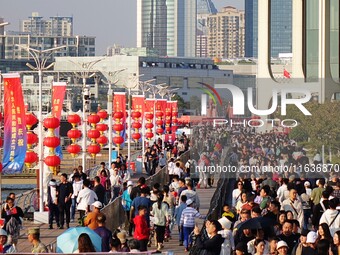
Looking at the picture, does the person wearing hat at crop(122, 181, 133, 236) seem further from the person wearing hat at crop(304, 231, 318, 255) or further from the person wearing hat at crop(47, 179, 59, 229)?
the person wearing hat at crop(304, 231, 318, 255)

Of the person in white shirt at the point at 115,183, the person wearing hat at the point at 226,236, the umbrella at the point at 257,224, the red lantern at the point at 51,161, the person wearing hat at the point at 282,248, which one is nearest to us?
the person wearing hat at the point at 282,248

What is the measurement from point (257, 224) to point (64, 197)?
30.9 ft

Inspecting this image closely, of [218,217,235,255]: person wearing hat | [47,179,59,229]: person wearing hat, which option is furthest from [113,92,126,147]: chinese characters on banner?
[218,217,235,255]: person wearing hat

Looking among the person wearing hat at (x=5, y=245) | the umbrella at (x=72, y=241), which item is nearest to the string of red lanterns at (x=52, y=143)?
the person wearing hat at (x=5, y=245)

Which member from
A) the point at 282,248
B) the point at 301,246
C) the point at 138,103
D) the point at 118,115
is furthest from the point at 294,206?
the point at 138,103

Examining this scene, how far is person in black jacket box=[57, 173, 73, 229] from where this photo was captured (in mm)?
28188

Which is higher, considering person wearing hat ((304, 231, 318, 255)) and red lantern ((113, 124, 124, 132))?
red lantern ((113, 124, 124, 132))

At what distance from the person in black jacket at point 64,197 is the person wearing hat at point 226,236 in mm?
8909

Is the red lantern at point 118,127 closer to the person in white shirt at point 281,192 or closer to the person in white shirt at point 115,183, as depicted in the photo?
the person in white shirt at point 115,183

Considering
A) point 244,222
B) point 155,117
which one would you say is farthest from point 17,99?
point 155,117

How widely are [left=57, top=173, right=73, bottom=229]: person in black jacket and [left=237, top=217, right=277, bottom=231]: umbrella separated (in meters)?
8.75

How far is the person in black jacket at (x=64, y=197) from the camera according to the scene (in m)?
28.2

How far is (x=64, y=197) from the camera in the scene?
28.5 metres

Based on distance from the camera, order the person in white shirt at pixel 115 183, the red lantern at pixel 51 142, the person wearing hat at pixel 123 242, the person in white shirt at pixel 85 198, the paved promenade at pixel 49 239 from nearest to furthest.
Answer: the person wearing hat at pixel 123 242 → the paved promenade at pixel 49 239 → the person in white shirt at pixel 85 198 → the person in white shirt at pixel 115 183 → the red lantern at pixel 51 142
